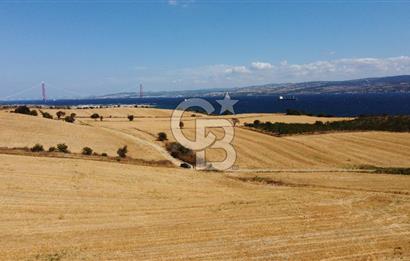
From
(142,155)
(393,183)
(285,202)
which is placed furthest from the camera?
(142,155)

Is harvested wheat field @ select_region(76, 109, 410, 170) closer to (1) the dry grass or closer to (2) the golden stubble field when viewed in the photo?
(2) the golden stubble field

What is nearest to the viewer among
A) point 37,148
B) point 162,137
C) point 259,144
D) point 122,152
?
point 37,148

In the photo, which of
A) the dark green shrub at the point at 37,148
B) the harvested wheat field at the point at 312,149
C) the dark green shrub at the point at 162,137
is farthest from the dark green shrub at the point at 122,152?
the dark green shrub at the point at 162,137

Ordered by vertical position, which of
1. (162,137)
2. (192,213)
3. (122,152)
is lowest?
(192,213)

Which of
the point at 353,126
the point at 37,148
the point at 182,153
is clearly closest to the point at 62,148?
the point at 37,148

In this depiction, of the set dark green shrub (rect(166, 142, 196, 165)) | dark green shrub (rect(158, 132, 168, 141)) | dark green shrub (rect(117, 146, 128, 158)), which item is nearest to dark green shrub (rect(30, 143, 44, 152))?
dark green shrub (rect(117, 146, 128, 158))

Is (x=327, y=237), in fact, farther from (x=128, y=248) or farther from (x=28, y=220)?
(x=28, y=220)

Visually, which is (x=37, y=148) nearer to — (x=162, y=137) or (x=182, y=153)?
(x=182, y=153)

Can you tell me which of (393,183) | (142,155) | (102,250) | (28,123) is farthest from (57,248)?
(28,123)
